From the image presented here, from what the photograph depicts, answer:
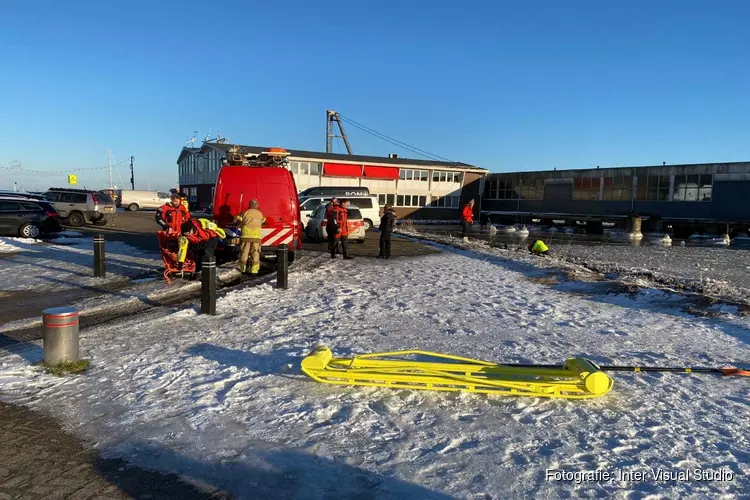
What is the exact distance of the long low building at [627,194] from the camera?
34.3 metres

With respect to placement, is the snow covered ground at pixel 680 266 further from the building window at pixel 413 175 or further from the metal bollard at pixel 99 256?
the building window at pixel 413 175

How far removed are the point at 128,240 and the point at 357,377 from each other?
1750 cm

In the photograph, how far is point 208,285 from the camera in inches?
310

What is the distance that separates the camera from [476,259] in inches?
617

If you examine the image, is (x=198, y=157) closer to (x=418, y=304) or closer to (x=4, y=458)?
(x=418, y=304)

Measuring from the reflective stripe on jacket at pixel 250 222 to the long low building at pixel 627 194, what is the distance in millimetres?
31258

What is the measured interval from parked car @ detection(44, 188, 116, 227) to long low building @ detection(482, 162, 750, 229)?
3083 cm

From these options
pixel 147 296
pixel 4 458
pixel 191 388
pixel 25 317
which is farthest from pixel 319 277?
pixel 4 458

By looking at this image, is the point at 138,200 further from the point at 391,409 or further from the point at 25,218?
the point at 391,409

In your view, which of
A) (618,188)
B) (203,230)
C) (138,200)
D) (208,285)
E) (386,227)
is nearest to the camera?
(208,285)

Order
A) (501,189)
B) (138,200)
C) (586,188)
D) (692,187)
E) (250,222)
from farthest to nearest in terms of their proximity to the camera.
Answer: (138,200)
(501,189)
(586,188)
(692,187)
(250,222)

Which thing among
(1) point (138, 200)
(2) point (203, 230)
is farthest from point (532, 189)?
(2) point (203, 230)

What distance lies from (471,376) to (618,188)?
40427 mm

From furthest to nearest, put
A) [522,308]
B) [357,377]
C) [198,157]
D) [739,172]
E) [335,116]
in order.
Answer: [335,116], [198,157], [739,172], [522,308], [357,377]
